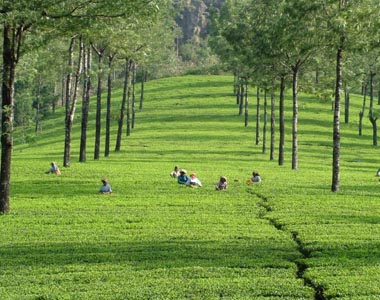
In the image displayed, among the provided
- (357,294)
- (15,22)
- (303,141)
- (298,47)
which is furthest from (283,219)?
(303,141)

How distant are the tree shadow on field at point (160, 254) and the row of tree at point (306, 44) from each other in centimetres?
1824

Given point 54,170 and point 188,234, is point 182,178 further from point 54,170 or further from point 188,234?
point 188,234

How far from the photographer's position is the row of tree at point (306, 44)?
41.5 metres

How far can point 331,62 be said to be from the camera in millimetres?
59938

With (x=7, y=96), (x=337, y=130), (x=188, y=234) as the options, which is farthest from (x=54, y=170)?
(x=188, y=234)

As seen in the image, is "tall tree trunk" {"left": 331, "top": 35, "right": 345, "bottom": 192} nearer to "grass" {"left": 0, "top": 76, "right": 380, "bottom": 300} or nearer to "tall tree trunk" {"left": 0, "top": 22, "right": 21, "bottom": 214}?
"grass" {"left": 0, "top": 76, "right": 380, "bottom": 300}

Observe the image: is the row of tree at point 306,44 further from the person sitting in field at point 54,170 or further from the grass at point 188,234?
the person sitting in field at point 54,170

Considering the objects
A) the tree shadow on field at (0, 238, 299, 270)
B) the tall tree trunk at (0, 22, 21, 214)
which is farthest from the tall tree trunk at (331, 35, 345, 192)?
the tall tree trunk at (0, 22, 21, 214)

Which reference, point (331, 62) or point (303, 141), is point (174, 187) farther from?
point (303, 141)

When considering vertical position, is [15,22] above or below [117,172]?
above

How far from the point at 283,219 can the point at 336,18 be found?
15.1 m

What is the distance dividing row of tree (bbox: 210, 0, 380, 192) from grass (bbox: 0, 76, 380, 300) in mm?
6662

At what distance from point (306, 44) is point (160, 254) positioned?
2925cm

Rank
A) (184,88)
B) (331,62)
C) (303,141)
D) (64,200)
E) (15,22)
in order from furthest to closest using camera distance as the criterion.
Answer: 1. (184,88)
2. (303,141)
3. (331,62)
4. (64,200)
5. (15,22)
